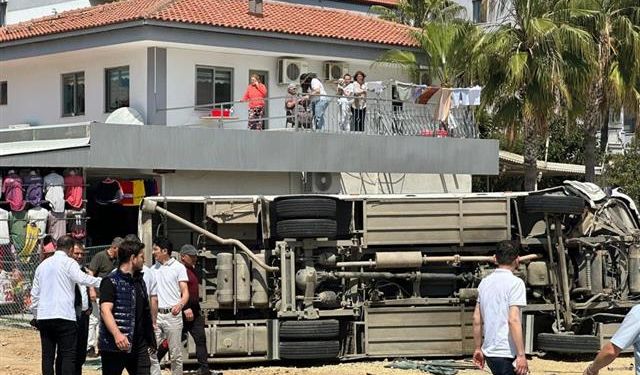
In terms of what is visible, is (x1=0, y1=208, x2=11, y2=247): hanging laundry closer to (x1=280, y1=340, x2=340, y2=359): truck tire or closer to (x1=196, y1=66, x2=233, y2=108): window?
(x1=196, y1=66, x2=233, y2=108): window

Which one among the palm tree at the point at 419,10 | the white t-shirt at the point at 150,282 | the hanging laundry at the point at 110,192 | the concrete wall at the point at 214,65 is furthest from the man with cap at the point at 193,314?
the palm tree at the point at 419,10

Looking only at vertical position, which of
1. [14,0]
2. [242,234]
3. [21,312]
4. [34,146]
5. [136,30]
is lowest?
[21,312]

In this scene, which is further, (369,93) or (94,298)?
(369,93)

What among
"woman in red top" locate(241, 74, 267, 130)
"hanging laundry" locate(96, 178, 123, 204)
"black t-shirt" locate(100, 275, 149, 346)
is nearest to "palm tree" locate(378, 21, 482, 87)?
"woman in red top" locate(241, 74, 267, 130)

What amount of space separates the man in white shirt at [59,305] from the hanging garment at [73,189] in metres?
11.3

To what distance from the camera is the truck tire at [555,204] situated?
53.6 feet

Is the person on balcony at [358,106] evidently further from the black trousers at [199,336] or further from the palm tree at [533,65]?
the black trousers at [199,336]

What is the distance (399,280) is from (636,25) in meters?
16.2

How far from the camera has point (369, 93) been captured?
Answer: 92.9ft

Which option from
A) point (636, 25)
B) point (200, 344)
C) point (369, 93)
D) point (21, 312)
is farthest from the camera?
point (636, 25)

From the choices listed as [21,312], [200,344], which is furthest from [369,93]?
[200,344]

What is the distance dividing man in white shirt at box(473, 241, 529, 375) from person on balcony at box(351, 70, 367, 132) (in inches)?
673

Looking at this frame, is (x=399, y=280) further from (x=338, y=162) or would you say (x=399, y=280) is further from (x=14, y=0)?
(x=14, y=0)

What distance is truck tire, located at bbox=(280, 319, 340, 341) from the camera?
15891mm
